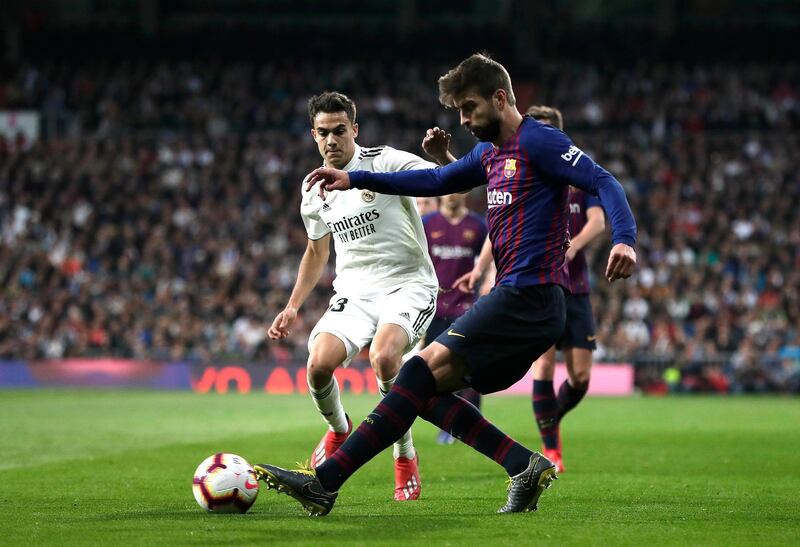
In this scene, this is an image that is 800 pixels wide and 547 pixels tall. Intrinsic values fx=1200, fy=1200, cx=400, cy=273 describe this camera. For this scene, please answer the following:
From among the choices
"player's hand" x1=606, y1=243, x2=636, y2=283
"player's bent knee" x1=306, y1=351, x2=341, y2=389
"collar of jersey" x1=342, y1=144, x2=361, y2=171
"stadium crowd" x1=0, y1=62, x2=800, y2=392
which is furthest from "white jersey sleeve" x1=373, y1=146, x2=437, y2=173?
"stadium crowd" x1=0, y1=62, x2=800, y2=392

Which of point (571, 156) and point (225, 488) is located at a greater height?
point (571, 156)

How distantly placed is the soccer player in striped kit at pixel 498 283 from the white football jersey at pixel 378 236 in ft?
4.63

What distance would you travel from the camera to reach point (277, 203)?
102ft

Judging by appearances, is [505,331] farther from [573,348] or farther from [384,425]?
[573,348]

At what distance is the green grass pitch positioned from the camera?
5953 mm

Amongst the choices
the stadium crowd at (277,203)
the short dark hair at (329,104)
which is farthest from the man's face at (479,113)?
the stadium crowd at (277,203)

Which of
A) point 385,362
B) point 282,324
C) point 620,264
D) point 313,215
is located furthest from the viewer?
point 313,215

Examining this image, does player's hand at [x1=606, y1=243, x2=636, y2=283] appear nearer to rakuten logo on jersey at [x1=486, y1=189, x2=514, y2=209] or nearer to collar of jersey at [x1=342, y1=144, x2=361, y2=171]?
rakuten logo on jersey at [x1=486, y1=189, x2=514, y2=209]

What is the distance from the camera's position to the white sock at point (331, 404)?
25.7ft

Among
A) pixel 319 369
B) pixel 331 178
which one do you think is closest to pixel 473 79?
pixel 331 178

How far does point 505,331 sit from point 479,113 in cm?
115

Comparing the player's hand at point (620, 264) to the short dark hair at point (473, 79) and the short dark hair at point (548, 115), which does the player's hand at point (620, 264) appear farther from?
the short dark hair at point (548, 115)

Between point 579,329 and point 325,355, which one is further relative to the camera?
point 579,329

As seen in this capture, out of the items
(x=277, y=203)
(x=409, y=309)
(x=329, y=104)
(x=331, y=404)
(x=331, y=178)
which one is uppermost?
(x=329, y=104)
